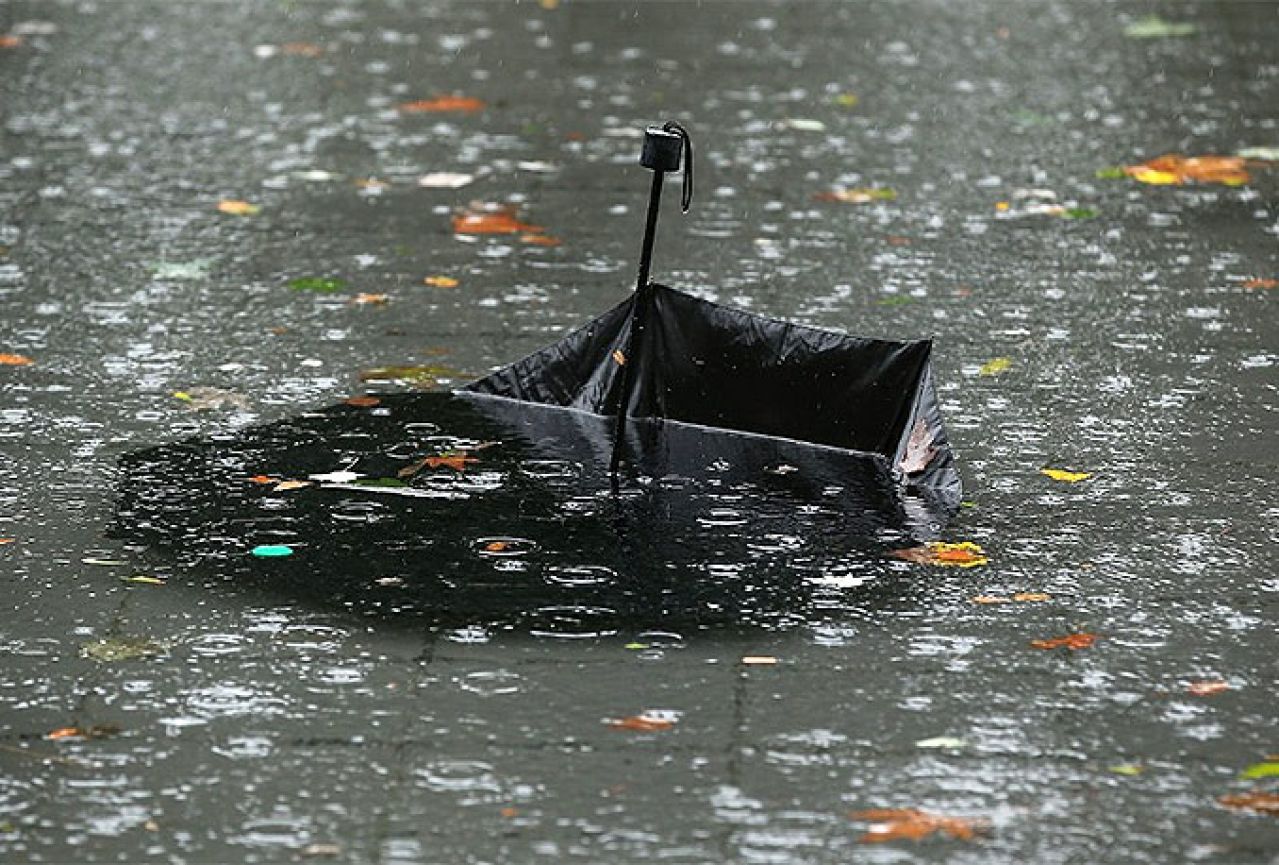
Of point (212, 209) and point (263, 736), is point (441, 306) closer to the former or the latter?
point (212, 209)

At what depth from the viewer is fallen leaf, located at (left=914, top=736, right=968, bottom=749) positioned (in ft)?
14.4

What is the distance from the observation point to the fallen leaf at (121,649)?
15.8 feet

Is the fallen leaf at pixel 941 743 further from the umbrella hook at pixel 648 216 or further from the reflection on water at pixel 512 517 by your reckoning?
the umbrella hook at pixel 648 216

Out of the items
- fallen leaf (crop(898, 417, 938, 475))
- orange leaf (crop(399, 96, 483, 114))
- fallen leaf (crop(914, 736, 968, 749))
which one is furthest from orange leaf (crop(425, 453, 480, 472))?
orange leaf (crop(399, 96, 483, 114))

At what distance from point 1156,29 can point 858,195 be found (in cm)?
456

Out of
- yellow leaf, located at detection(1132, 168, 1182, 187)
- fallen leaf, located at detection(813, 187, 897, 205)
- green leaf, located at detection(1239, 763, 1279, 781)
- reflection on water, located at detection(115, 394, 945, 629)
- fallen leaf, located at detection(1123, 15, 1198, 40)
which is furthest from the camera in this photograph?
fallen leaf, located at detection(1123, 15, 1198, 40)

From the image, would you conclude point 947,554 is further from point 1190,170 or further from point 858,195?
point 1190,170

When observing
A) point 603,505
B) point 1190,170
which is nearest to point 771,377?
point 603,505

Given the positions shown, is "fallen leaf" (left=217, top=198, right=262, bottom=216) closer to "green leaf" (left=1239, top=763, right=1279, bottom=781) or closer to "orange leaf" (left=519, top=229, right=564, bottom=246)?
"orange leaf" (left=519, top=229, right=564, bottom=246)

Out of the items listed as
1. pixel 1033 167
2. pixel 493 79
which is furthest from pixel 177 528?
pixel 493 79

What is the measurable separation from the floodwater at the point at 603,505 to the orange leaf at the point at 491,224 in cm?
8

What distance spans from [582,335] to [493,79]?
534cm

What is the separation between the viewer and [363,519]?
18.6ft

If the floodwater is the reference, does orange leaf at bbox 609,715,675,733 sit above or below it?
below
